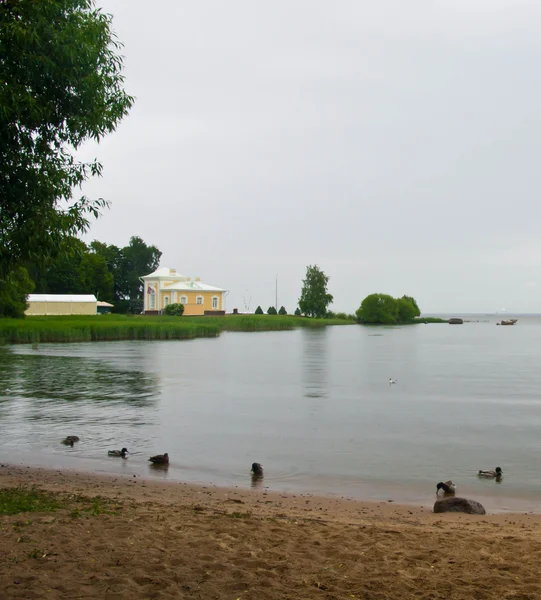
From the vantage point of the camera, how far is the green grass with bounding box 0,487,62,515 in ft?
27.6

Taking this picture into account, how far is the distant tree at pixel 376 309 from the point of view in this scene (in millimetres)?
169500

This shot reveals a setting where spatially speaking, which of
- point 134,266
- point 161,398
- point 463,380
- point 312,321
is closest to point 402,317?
point 312,321

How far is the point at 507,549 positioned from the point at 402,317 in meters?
179

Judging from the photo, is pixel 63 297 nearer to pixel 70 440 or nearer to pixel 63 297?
pixel 63 297

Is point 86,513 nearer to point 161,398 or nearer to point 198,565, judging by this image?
point 198,565

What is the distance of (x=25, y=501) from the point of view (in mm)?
8930

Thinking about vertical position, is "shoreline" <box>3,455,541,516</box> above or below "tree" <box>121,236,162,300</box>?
below

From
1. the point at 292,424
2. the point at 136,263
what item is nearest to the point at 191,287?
the point at 136,263

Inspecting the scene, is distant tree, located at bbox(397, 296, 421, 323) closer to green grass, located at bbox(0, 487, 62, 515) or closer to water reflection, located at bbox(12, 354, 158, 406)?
water reflection, located at bbox(12, 354, 158, 406)

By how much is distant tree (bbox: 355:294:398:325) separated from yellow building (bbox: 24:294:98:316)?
88338 millimetres

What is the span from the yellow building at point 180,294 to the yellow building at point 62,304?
48.9 ft

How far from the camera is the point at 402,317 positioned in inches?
7210

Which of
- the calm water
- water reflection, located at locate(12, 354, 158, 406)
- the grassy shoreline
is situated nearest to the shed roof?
the grassy shoreline

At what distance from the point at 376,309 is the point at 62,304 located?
95.0 meters
